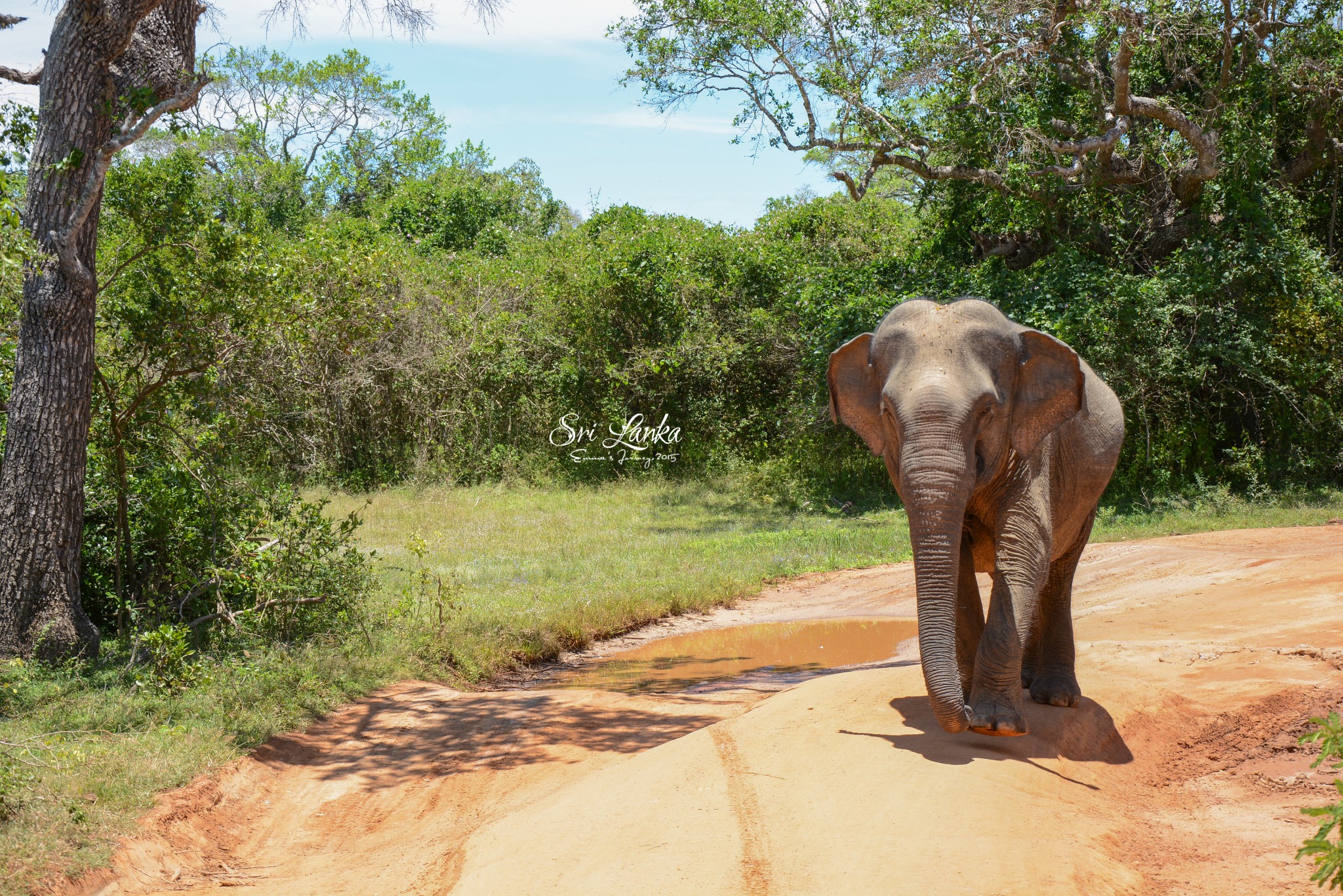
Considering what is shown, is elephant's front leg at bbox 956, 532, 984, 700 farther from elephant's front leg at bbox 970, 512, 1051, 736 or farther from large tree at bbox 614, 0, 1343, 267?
large tree at bbox 614, 0, 1343, 267

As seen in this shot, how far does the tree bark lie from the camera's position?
7895 millimetres

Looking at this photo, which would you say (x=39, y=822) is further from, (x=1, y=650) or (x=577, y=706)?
(x=577, y=706)

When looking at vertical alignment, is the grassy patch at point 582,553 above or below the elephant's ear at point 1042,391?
below

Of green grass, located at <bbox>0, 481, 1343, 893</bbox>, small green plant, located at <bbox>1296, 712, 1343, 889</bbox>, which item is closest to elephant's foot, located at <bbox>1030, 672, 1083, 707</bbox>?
small green plant, located at <bbox>1296, 712, 1343, 889</bbox>

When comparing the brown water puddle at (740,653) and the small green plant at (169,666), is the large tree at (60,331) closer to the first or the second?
the small green plant at (169,666)

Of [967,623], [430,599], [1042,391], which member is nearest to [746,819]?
[967,623]

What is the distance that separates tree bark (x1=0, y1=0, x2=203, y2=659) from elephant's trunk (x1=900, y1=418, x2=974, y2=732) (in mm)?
6339

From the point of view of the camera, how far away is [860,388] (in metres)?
6.20

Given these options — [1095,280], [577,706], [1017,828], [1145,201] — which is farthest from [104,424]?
[1145,201]

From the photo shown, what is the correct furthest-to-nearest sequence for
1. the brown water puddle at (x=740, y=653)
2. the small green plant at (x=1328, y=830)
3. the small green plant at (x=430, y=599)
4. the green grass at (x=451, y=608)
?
the small green plant at (x=430, y=599) < the brown water puddle at (x=740, y=653) < the green grass at (x=451, y=608) < the small green plant at (x=1328, y=830)

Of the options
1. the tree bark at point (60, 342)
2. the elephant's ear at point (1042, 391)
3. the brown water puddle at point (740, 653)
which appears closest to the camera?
the elephant's ear at point (1042, 391)

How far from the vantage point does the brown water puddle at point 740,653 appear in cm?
943

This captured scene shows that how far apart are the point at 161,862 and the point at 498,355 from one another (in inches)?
700

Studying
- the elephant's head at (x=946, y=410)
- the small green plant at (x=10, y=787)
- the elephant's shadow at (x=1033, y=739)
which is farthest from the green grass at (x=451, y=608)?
the elephant's head at (x=946, y=410)
